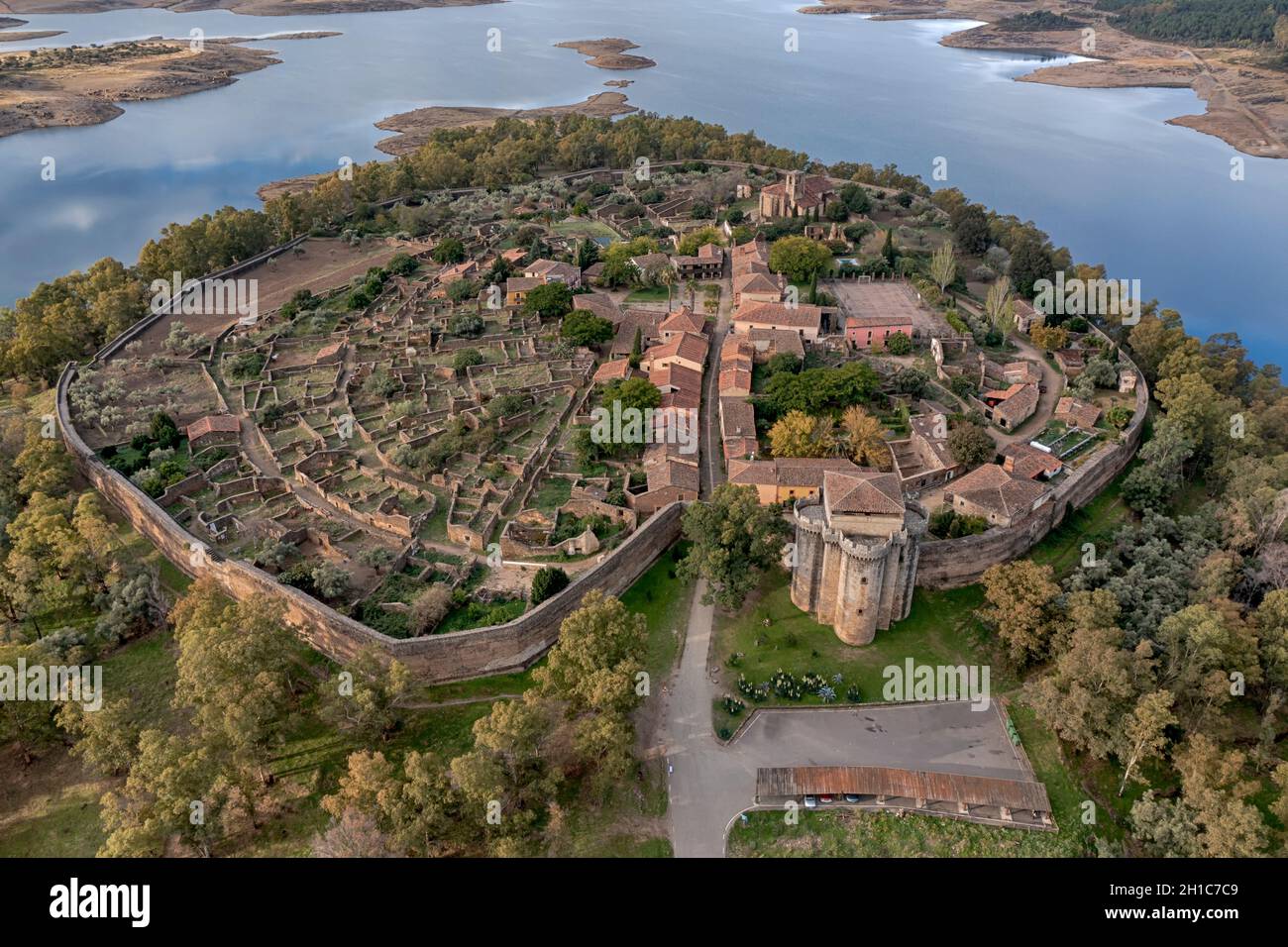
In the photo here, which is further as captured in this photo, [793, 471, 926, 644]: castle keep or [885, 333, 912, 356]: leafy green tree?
[885, 333, 912, 356]: leafy green tree

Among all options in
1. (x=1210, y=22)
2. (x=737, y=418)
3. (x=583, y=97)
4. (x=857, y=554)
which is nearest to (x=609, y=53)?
(x=583, y=97)

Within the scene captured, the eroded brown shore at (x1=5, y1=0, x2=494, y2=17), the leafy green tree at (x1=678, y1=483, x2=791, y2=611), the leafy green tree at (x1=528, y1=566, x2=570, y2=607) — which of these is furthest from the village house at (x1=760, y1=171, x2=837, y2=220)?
the eroded brown shore at (x1=5, y1=0, x2=494, y2=17)

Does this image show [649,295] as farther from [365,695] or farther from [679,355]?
[365,695]

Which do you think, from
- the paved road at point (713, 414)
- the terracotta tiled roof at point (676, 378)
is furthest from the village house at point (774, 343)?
the terracotta tiled roof at point (676, 378)

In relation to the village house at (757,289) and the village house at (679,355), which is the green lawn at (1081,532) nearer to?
the village house at (679,355)

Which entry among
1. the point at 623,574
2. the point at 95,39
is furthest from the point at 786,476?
the point at 95,39

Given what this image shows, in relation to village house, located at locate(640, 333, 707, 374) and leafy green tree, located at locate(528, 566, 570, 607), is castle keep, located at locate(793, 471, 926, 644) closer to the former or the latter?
leafy green tree, located at locate(528, 566, 570, 607)
